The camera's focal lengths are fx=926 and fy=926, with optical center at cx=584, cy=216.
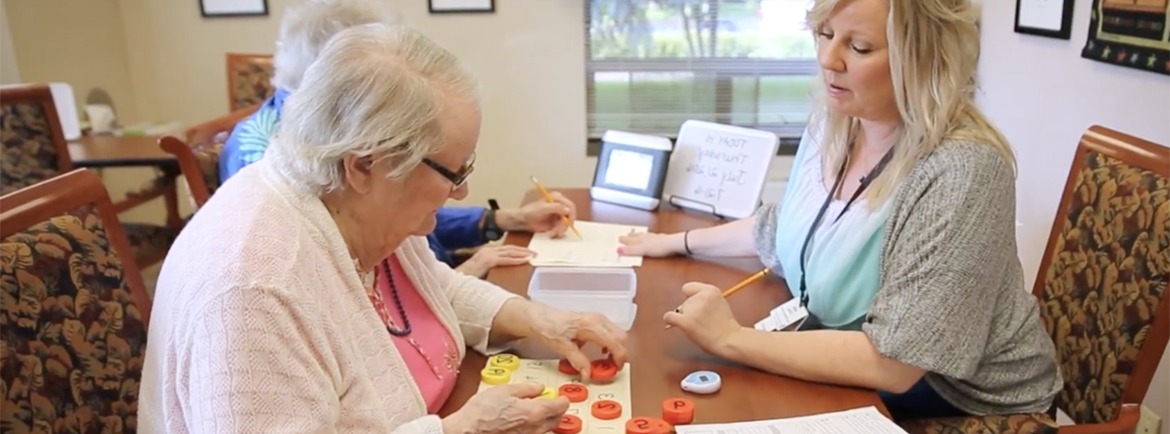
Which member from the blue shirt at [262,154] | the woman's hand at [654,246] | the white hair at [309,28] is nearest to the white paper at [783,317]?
the woman's hand at [654,246]

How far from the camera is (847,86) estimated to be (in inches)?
53.8

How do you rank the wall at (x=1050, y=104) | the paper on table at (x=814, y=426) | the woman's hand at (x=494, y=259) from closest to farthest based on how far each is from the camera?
the paper on table at (x=814, y=426)
the woman's hand at (x=494, y=259)
the wall at (x=1050, y=104)

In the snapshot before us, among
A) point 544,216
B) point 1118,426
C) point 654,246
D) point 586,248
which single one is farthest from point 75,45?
point 1118,426

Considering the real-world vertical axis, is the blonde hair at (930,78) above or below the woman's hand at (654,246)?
above

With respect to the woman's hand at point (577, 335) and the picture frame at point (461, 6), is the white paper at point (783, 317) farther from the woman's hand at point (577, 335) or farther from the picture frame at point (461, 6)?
the picture frame at point (461, 6)

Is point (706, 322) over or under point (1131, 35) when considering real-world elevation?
under

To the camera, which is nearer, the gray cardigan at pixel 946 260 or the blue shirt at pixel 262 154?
the gray cardigan at pixel 946 260

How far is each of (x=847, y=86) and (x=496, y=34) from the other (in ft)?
8.03

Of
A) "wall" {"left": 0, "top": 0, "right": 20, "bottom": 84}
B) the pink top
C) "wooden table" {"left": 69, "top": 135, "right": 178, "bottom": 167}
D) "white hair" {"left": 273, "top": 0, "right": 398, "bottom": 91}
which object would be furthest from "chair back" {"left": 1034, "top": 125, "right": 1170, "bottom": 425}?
"wall" {"left": 0, "top": 0, "right": 20, "bottom": 84}

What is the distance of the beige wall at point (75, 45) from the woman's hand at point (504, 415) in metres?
3.04

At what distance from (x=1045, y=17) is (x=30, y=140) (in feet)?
9.60

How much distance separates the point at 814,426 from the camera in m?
1.19

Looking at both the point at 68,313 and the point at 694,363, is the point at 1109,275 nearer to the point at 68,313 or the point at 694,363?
the point at 694,363

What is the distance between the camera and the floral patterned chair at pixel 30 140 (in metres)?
2.71
